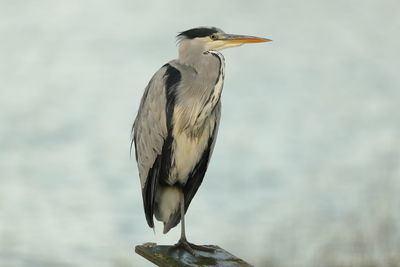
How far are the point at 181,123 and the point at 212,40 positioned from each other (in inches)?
37.9

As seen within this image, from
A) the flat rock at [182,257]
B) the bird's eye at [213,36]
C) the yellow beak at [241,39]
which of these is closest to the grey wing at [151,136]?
the bird's eye at [213,36]

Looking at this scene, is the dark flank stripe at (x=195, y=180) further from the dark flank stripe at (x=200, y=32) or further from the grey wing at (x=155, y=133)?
the dark flank stripe at (x=200, y=32)

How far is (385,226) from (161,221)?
10.7 feet

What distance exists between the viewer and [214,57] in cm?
555

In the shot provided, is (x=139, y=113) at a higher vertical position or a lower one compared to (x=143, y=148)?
higher

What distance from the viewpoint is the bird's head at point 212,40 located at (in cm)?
565

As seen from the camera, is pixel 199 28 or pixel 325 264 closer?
pixel 199 28

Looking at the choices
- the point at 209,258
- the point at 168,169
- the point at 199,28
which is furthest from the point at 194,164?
the point at 199,28

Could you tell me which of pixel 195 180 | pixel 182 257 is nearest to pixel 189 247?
pixel 182 257

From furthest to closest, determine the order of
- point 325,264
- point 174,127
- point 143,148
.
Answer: point 325,264 < point 143,148 < point 174,127

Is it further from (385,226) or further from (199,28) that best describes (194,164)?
(385,226)

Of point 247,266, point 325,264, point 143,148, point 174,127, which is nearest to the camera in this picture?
point 247,266

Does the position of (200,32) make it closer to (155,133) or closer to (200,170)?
(155,133)

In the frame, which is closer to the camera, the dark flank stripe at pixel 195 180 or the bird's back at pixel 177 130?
the bird's back at pixel 177 130
